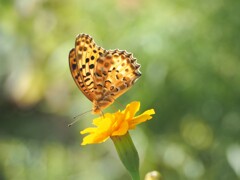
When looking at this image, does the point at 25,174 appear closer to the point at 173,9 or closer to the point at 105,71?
the point at 173,9

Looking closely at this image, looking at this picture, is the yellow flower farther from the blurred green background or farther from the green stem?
the blurred green background

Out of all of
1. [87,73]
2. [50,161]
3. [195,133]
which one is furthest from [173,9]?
[87,73]

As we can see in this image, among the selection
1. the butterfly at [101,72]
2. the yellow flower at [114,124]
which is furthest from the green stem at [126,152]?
the butterfly at [101,72]

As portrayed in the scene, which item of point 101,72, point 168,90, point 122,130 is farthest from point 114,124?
point 168,90

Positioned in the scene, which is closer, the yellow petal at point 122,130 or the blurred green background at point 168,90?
the yellow petal at point 122,130

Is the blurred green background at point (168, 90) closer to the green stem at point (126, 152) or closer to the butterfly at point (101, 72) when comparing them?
the butterfly at point (101, 72)

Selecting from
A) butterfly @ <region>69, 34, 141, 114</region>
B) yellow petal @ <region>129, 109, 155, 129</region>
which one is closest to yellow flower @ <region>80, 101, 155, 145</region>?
yellow petal @ <region>129, 109, 155, 129</region>

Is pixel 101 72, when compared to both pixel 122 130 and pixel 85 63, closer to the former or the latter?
pixel 85 63

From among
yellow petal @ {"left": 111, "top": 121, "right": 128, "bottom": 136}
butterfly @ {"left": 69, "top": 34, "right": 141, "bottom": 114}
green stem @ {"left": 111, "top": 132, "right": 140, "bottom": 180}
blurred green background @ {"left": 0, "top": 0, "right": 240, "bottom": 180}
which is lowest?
green stem @ {"left": 111, "top": 132, "right": 140, "bottom": 180}

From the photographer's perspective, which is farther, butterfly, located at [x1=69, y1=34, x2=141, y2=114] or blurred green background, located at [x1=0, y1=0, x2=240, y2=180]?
blurred green background, located at [x1=0, y1=0, x2=240, y2=180]
